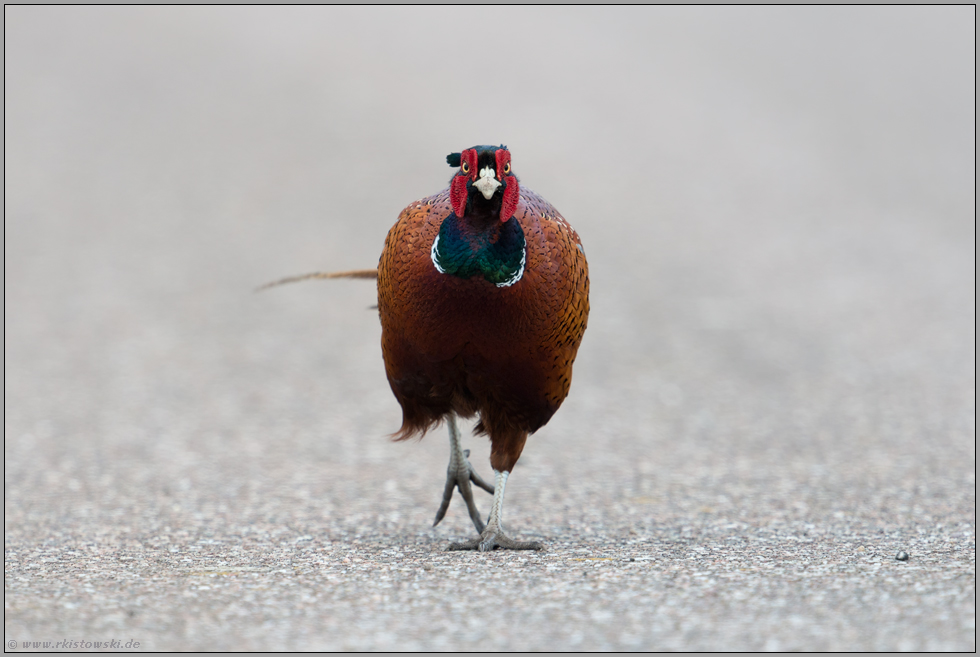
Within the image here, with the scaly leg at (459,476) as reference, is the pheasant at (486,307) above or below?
above

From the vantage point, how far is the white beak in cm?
497

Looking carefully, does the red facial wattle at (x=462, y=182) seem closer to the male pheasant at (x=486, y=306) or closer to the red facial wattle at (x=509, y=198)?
the male pheasant at (x=486, y=306)

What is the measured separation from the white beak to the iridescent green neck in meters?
0.20

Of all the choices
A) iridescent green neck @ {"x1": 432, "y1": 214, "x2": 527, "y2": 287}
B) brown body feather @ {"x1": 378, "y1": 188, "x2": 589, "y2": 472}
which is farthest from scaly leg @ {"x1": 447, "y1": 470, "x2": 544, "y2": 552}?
iridescent green neck @ {"x1": 432, "y1": 214, "x2": 527, "y2": 287}

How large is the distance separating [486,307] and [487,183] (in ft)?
2.07

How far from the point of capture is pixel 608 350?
1223 cm

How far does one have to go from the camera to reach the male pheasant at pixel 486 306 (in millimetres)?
5102

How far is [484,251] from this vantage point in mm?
5078

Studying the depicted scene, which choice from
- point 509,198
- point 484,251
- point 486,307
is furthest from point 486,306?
point 509,198

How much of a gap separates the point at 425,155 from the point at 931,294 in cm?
866

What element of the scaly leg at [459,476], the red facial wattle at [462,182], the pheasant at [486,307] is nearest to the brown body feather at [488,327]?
the pheasant at [486,307]

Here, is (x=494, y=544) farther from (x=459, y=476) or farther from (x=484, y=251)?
(x=484, y=251)

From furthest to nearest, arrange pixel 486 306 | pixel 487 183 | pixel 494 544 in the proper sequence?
pixel 494 544 → pixel 486 306 → pixel 487 183

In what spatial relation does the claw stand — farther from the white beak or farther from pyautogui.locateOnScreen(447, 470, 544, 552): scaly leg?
the white beak
